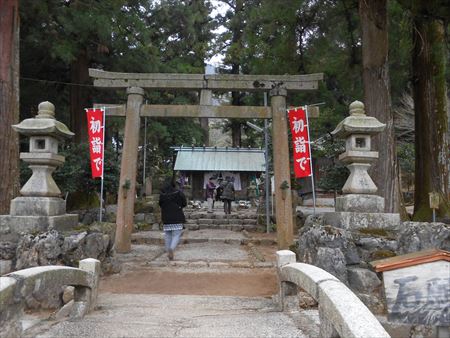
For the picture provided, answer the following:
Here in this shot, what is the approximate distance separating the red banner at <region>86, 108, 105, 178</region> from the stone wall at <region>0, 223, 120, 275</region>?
387 centimetres

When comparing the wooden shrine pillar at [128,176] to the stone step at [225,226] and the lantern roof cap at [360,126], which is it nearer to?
the lantern roof cap at [360,126]

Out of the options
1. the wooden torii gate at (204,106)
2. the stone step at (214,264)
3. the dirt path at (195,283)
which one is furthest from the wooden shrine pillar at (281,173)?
the dirt path at (195,283)

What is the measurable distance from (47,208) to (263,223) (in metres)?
9.96

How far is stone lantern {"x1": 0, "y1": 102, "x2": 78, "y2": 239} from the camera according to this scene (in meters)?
6.10

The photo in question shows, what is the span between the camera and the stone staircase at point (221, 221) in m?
15.1

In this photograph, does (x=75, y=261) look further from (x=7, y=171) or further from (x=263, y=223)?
(x=263, y=223)

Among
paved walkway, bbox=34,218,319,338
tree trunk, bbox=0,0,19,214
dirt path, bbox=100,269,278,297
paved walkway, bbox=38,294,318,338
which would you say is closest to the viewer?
paved walkway, bbox=38,294,318,338

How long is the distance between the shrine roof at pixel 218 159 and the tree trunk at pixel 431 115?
13232 mm

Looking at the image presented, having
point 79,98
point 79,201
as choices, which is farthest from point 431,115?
point 79,98

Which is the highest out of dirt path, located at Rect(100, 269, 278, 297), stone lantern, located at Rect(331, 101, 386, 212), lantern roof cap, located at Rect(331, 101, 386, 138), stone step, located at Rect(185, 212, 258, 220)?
lantern roof cap, located at Rect(331, 101, 386, 138)

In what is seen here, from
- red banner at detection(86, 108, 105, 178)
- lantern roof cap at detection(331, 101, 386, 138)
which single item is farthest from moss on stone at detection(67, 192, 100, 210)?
lantern roof cap at detection(331, 101, 386, 138)

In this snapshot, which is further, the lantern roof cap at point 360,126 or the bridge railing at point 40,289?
the lantern roof cap at point 360,126

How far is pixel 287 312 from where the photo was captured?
467cm

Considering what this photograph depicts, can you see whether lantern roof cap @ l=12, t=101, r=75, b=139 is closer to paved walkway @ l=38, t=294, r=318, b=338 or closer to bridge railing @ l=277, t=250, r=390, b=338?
paved walkway @ l=38, t=294, r=318, b=338
